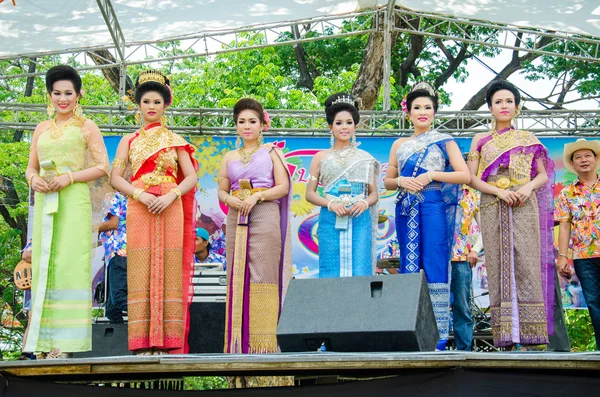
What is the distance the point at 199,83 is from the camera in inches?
672

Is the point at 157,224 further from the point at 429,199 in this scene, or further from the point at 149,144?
the point at 429,199

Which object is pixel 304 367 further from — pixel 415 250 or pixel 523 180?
pixel 523 180

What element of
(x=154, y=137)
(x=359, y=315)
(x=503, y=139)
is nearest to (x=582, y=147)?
(x=503, y=139)

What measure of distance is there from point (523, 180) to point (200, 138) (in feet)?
14.4

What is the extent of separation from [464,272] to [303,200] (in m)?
2.69

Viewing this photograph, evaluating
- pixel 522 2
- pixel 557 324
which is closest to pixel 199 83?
pixel 522 2

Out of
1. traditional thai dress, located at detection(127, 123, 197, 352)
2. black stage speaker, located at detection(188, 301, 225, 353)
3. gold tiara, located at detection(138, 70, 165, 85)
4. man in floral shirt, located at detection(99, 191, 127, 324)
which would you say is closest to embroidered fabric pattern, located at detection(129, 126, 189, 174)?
traditional thai dress, located at detection(127, 123, 197, 352)

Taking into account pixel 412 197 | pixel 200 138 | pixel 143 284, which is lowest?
pixel 143 284

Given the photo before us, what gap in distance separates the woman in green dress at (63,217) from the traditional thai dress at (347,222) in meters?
1.42

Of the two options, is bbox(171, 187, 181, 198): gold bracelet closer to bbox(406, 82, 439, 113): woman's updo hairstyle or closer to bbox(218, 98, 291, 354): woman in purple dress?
bbox(218, 98, 291, 354): woman in purple dress

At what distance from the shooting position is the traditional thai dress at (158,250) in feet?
15.1

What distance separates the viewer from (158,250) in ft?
15.5

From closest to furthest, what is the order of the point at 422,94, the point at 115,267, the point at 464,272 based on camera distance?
the point at 422,94 → the point at 464,272 → the point at 115,267

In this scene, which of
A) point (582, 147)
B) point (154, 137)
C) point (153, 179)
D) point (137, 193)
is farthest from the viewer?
point (582, 147)
